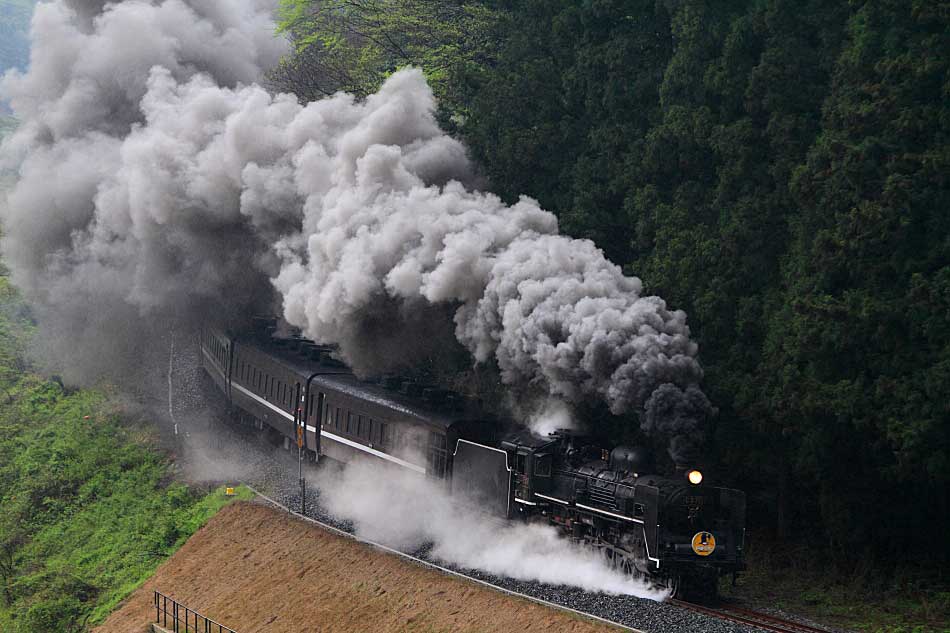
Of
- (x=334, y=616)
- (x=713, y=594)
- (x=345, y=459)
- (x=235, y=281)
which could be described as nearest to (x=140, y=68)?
(x=235, y=281)

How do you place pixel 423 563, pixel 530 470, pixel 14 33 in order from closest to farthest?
pixel 530 470, pixel 423 563, pixel 14 33

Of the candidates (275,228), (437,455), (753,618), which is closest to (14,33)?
(275,228)

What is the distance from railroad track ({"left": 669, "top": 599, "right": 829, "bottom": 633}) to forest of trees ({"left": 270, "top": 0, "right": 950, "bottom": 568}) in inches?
85.4

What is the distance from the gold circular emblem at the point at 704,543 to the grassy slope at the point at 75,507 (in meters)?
11.8

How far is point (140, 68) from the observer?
98.0 ft

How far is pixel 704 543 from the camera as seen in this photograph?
14625 millimetres

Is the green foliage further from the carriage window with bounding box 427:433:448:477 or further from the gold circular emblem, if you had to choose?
the gold circular emblem

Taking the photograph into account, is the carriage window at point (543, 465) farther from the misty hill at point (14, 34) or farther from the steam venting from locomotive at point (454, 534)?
the misty hill at point (14, 34)

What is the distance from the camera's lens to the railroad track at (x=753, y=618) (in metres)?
14.0

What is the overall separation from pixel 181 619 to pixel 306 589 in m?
2.44

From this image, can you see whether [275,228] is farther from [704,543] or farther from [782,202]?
[704,543]

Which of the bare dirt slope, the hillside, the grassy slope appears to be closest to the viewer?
the bare dirt slope

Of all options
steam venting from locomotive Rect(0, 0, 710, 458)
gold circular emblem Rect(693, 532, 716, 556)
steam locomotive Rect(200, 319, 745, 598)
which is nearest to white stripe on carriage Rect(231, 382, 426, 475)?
steam locomotive Rect(200, 319, 745, 598)

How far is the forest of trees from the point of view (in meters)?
15.7
